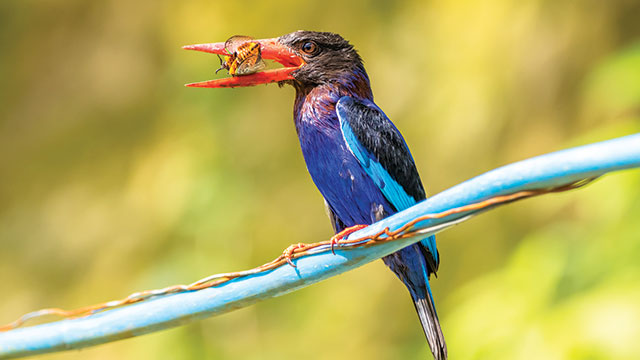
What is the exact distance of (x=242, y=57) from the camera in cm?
192

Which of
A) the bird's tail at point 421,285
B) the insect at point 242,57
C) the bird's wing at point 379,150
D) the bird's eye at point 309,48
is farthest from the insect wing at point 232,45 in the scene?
the bird's tail at point 421,285

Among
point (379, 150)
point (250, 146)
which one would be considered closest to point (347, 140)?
point (379, 150)

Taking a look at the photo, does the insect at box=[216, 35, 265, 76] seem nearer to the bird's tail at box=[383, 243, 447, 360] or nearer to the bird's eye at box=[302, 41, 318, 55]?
the bird's eye at box=[302, 41, 318, 55]

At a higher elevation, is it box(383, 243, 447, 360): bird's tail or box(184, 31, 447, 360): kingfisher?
box(184, 31, 447, 360): kingfisher

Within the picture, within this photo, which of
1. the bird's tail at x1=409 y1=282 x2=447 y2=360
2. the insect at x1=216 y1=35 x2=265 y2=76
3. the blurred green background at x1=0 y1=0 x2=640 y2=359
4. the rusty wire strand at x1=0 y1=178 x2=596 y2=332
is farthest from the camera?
the blurred green background at x1=0 y1=0 x2=640 y2=359

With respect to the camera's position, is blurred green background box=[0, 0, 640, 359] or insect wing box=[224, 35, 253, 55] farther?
blurred green background box=[0, 0, 640, 359]

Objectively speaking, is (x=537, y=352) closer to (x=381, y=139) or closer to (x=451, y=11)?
(x=381, y=139)

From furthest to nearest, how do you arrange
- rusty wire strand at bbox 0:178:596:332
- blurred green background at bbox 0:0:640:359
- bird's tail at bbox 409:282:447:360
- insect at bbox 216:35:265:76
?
blurred green background at bbox 0:0:640:359 → bird's tail at bbox 409:282:447:360 → insect at bbox 216:35:265:76 → rusty wire strand at bbox 0:178:596:332

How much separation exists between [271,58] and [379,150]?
0.41m

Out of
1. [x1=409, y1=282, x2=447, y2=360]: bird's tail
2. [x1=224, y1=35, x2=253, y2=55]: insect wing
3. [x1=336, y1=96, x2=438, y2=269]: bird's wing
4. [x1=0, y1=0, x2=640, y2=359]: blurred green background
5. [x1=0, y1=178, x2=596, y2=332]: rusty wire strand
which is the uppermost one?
[x1=0, y1=0, x2=640, y2=359]: blurred green background

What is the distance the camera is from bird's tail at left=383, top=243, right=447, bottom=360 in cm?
205

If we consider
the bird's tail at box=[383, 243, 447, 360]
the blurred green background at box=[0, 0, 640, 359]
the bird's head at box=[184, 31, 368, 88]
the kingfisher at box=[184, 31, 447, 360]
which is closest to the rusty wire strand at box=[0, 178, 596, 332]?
the kingfisher at box=[184, 31, 447, 360]

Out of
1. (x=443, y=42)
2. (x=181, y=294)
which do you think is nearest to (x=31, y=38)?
(x=443, y=42)

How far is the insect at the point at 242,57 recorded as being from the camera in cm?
192
